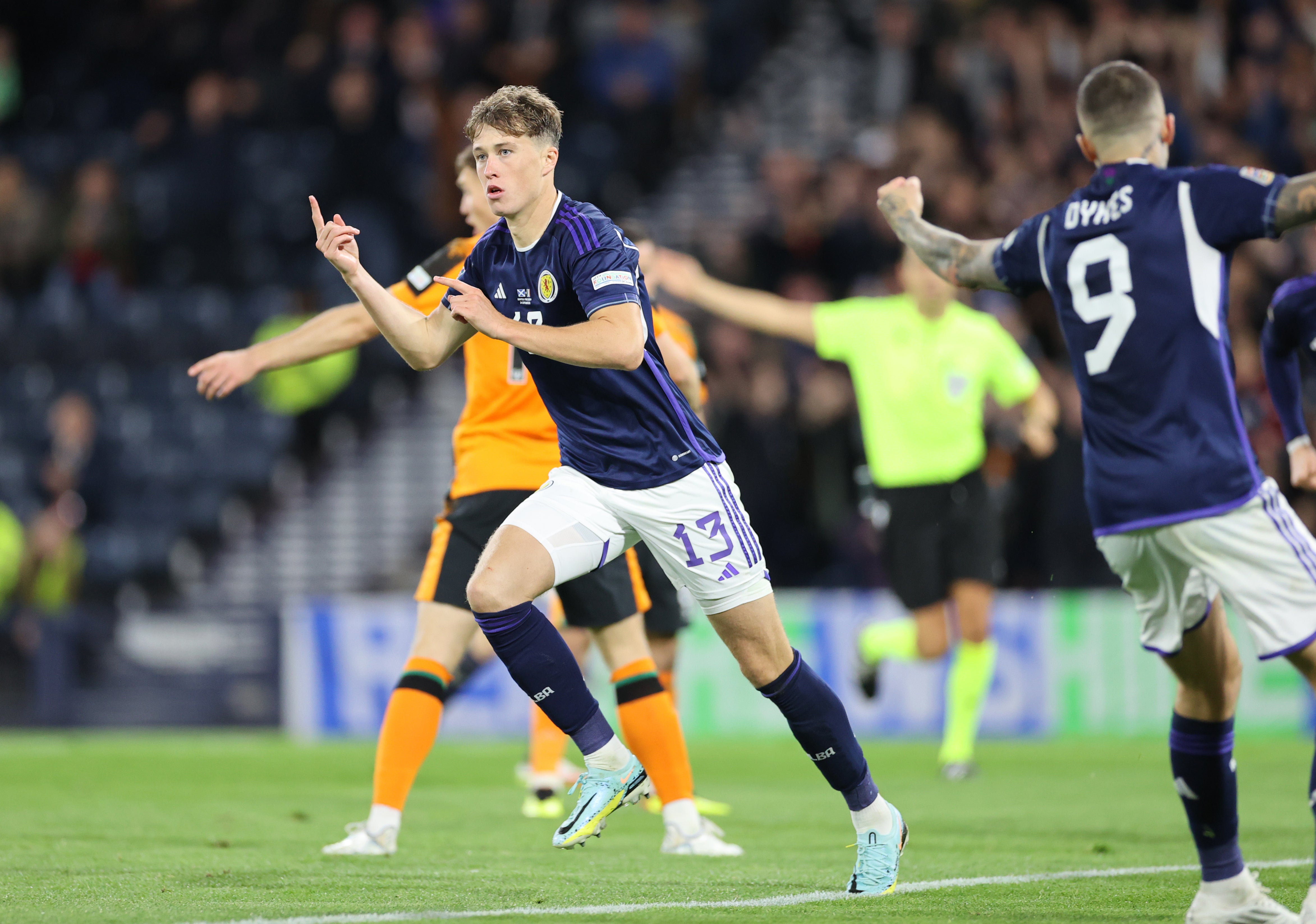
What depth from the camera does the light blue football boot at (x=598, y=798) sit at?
17.1 feet

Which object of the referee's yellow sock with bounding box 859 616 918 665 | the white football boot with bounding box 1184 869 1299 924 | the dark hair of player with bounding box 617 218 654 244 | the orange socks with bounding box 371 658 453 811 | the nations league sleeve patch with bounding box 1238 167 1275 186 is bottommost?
the referee's yellow sock with bounding box 859 616 918 665

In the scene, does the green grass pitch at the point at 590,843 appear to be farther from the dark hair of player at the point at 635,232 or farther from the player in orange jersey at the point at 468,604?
the dark hair of player at the point at 635,232

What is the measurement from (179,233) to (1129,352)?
577 inches

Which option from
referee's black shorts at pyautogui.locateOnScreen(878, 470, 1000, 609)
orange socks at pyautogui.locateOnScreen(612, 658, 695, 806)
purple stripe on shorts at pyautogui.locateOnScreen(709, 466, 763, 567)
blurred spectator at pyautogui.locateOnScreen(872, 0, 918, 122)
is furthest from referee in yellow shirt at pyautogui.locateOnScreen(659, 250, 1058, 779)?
blurred spectator at pyautogui.locateOnScreen(872, 0, 918, 122)

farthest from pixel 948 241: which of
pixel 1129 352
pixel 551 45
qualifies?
pixel 551 45

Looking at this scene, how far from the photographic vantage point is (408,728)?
6504 mm

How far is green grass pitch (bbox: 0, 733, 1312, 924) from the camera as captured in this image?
A: 203 inches

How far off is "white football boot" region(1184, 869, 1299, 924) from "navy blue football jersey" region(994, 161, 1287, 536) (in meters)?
1.00

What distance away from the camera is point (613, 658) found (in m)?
6.78

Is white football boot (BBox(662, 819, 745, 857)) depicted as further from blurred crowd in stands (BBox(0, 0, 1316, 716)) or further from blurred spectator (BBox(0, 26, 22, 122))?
blurred spectator (BBox(0, 26, 22, 122))

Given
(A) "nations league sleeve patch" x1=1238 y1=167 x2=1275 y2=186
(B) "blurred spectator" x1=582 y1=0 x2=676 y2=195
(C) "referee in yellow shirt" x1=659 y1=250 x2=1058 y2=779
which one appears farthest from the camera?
(B) "blurred spectator" x1=582 y1=0 x2=676 y2=195

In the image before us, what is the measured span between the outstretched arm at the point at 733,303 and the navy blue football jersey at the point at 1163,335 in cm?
307

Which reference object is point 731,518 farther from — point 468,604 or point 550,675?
point 468,604

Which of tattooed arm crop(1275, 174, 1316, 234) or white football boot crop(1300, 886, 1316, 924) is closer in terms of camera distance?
tattooed arm crop(1275, 174, 1316, 234)
